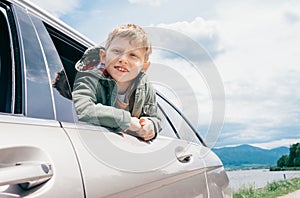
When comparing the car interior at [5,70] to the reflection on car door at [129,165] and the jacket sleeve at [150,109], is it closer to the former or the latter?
the reflection on car door at [129,165]

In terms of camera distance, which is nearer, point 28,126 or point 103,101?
point 28,126

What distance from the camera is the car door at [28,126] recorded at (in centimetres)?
115

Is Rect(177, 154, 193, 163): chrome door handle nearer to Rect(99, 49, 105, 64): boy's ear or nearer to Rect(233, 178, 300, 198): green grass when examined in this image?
Rect(99, 49, 105, 64): boy's ear

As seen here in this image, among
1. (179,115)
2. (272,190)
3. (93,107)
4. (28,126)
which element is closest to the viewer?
(28,126)

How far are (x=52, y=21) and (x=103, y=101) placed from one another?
442mm

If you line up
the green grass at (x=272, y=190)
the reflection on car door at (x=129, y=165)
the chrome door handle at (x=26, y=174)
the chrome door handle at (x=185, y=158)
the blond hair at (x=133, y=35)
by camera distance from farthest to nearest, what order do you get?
the green grass at (x=272, y=190) → the chrome door handle at (x=185, y=158) → the blond hair at (x=133, y=35) → the reflection on car door at (x=129, y=165) → the chrome door handle at (x=26, y=174)

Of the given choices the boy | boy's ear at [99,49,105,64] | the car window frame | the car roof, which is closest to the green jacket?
the boy

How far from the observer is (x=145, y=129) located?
2.01 metres

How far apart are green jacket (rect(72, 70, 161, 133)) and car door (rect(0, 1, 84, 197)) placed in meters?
0.20

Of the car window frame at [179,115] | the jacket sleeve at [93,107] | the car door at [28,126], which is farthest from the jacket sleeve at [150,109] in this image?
the car window frame at [179,115]

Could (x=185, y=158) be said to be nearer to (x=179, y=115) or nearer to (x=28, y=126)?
(x=179, y=115)

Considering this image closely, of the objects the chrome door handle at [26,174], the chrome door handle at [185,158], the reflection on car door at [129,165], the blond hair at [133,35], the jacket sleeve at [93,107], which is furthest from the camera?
the chrome door handle at [185,158]

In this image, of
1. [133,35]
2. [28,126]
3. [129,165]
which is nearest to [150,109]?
[133,35]

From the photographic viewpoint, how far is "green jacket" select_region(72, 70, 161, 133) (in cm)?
175
